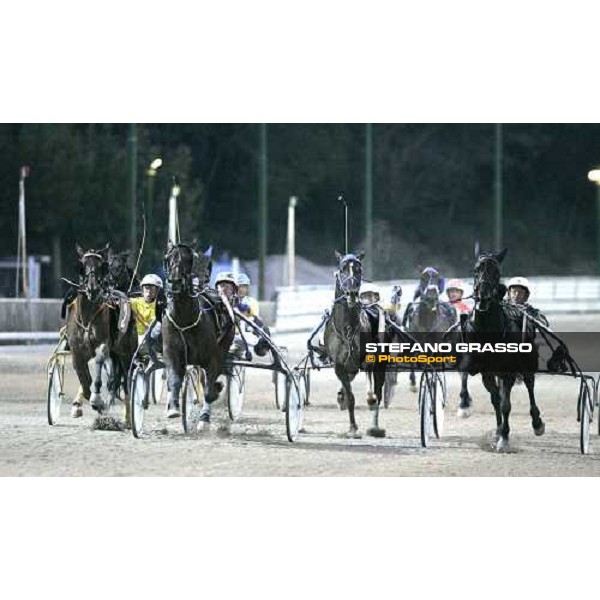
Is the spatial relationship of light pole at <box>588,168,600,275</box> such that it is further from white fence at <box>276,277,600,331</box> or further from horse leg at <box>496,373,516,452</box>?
horse leg at <box>496,373,516,452</box>

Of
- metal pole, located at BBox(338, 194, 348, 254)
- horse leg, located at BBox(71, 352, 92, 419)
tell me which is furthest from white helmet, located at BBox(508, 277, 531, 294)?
horse leg, located at BBox(71, 352, 92, 419)

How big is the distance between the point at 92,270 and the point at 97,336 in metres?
0.59

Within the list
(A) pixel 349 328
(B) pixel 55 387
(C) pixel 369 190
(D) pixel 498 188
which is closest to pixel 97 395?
(B) pixel 55 387

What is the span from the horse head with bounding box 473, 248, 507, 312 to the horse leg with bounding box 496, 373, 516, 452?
58 centimetres

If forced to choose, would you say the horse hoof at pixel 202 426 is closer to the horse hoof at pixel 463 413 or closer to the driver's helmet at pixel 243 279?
the driver's helmet at pixel 243 279

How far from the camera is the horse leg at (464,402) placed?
55.0 ft

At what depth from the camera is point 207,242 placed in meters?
17.0

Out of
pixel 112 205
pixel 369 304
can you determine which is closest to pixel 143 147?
pixel 112 205

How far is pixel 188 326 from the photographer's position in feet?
54.7

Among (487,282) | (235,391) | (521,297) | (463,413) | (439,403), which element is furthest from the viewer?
(235,391)

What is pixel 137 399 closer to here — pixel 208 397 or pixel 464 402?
pixel 208 397

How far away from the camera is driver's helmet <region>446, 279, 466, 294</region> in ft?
54.6
